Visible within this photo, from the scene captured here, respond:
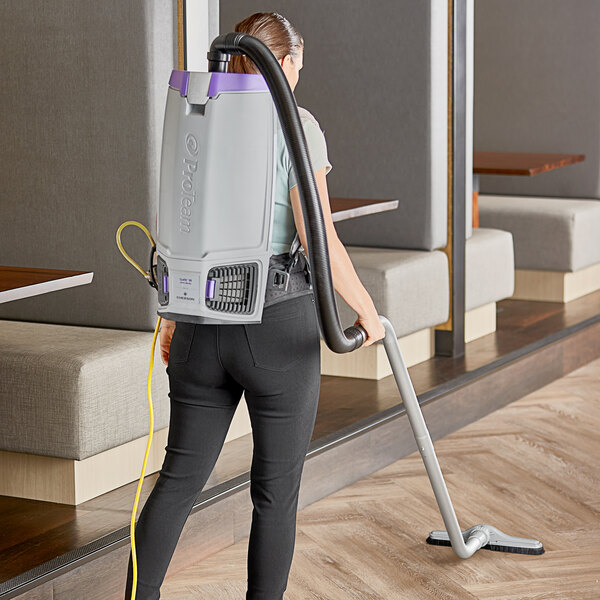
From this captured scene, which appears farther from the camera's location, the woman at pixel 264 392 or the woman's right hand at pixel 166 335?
the woman's right hand at pixel 166 335

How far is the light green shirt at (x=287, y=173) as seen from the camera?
1979mm

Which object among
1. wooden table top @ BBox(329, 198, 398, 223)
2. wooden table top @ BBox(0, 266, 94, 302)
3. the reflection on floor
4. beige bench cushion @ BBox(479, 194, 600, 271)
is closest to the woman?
wooden table top @ BBox(0, 266, 94, 302)

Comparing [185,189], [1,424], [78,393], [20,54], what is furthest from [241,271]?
[20,54]

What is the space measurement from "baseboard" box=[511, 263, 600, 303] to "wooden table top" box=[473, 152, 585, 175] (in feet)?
1.83

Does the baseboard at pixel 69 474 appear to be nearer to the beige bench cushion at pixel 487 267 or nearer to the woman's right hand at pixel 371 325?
the woman's right hand at pixel 371 325

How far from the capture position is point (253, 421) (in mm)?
2109

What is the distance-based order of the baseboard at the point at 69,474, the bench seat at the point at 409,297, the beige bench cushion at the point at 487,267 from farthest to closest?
1. the beige bench cushion at the point at 487,267
2. the bench seat at the point at 409,297
3. the baseboard at the point at 69,474

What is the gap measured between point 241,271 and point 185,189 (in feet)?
0.56

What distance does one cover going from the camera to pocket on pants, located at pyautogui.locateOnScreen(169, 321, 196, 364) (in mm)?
2076

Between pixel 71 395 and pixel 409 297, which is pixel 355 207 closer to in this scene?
pixel 409 297

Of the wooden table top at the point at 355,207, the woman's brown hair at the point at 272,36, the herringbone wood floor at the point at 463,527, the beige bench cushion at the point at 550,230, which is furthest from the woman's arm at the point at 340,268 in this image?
the beige bench cushion at the point at 550,230

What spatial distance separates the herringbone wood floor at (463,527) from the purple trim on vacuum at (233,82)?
1.35 metres

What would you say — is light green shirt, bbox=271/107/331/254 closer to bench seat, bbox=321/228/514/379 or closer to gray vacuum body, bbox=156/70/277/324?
gray vacuum body, bbox=156/70/277/324

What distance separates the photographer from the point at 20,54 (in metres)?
3.22
